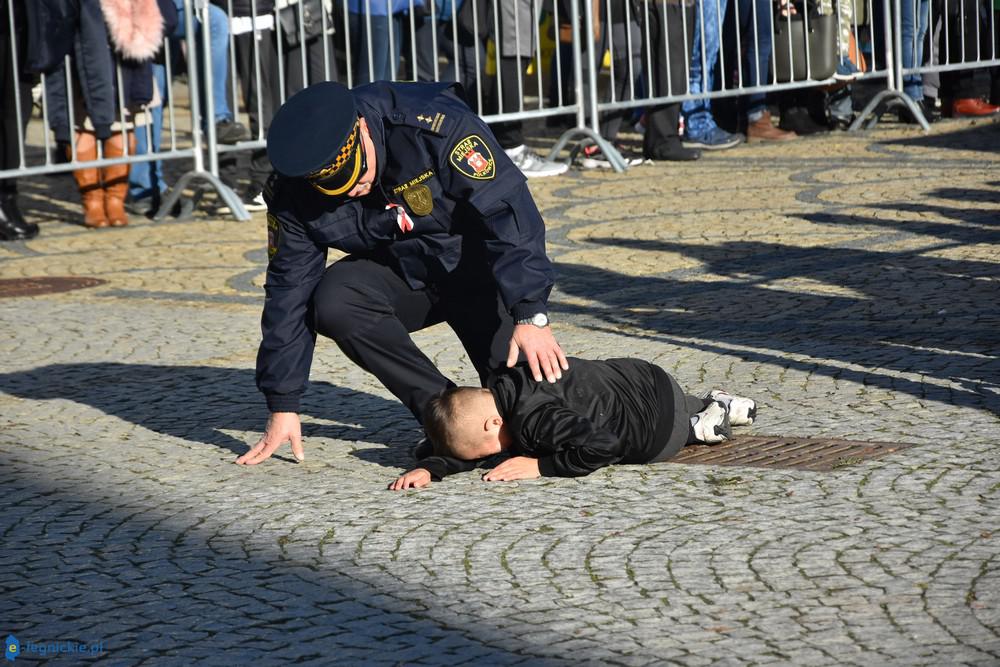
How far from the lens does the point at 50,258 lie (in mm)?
10102

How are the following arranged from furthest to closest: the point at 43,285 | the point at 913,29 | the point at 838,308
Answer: the point at 913,29 → the point at 43,285 → the point at 838,308

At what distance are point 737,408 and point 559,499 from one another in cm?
89

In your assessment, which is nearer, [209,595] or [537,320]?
[209,595]

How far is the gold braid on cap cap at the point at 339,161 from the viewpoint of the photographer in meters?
4.59

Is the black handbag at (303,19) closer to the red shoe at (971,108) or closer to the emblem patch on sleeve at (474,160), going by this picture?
the red shoe at (971,108)

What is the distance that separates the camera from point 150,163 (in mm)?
11938

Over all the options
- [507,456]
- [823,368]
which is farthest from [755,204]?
[507,456]

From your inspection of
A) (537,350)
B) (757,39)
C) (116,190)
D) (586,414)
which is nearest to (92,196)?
(116,190)

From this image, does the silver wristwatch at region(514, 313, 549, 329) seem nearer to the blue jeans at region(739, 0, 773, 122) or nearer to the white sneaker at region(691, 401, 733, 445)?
the white sneaker at region(691, 401, 733, 445)

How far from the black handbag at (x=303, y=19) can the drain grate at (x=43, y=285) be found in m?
3.36

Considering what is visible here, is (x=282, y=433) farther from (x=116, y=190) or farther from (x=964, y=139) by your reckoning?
(x=964, y=139)

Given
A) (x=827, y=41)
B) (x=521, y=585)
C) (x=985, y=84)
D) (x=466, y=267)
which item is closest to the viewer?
(x=521, y=585)

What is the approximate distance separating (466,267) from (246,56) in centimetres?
756

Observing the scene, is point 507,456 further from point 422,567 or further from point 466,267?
point 422,567
